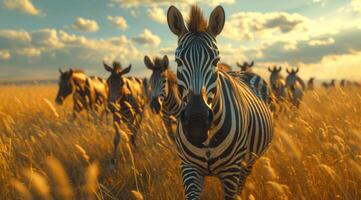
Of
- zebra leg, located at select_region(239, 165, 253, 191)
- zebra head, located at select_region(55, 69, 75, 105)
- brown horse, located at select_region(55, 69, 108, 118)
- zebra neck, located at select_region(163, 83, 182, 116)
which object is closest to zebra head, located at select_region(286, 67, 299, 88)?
brown horse, located at select_region(55, 69, 108, 118)

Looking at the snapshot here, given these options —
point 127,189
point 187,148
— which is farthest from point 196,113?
point 127,189

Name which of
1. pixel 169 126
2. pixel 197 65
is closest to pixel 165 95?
pixel 169 126

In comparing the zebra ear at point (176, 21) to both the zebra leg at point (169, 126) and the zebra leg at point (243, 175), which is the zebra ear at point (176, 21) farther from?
the zebra leg at point (169, 126)

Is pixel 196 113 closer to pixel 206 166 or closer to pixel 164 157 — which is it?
pixel 206 166

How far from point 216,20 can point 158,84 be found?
4.16m

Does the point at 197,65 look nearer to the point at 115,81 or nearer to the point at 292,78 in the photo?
the point at 115,81

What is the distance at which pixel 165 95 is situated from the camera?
278 inches

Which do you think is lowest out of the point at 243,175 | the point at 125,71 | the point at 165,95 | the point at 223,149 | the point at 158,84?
the point at 243,175

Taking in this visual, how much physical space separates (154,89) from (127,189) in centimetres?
245

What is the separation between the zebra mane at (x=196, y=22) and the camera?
296cm

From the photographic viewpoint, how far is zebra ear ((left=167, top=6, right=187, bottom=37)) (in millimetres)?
3064

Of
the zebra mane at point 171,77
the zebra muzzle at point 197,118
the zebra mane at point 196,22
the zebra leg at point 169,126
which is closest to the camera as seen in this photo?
the zebra muzzle at point 197,118

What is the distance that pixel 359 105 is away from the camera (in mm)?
8320

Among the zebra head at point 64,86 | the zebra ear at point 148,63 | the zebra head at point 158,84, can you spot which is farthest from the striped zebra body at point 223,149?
the zebra head at point 64,86
